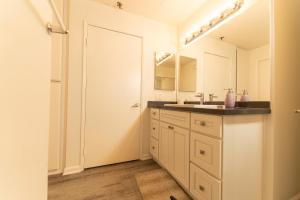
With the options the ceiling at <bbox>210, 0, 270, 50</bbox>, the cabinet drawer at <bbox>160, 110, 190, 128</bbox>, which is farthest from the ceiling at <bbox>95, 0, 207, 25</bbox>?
the cabinet drawer at <bbox>160, 110, 190, 128</bbox>

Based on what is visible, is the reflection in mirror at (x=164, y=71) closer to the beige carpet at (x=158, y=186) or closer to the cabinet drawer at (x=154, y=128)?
the cabinet drawer at (x=154, y=128)

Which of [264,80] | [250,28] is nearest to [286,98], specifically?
[264,80]

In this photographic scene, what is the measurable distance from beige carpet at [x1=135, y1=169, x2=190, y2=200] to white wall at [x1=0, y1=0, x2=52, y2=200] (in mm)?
976

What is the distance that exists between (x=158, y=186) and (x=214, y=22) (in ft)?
6.49

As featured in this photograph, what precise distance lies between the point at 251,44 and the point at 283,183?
1229mm

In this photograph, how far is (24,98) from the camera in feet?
1.82

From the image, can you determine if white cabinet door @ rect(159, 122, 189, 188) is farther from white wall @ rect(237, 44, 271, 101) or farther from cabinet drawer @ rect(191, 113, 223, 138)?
white wall @ rect(237, 44, 271, 101)

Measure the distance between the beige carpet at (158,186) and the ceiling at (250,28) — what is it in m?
1.54

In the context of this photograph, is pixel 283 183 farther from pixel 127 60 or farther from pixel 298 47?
pixel 127 60

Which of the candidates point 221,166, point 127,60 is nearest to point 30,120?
point 221,166

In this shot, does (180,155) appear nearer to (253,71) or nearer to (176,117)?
(176,117)

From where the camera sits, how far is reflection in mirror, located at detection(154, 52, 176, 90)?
2.44 meters

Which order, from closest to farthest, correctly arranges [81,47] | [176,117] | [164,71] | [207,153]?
[207,153] → [176,117] → [81,47] → [164,71]

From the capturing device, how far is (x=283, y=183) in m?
1.26
